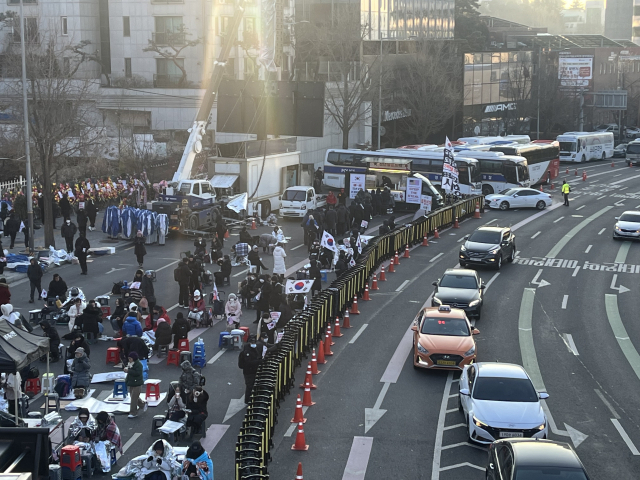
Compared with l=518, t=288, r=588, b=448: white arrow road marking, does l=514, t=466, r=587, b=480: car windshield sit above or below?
above

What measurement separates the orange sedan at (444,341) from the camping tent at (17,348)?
8.90m

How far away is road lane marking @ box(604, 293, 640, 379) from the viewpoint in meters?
22.9

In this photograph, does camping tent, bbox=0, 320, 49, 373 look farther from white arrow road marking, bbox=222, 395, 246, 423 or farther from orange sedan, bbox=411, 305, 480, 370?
orange sedan, bbox=411, 305, 480, 370

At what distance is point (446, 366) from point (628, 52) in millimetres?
98369

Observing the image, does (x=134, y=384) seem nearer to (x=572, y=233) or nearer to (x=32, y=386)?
(x=32, y=386)

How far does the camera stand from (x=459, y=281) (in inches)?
1074

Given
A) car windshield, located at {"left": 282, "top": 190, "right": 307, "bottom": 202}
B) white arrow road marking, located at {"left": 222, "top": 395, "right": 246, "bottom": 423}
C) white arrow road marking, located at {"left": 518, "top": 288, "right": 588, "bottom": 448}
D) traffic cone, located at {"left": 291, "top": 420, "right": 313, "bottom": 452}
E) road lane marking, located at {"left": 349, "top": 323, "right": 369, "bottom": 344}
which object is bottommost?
white arrow road marking, located at {"left": 518, "top": 288, "right": 588, "bottom": 448}

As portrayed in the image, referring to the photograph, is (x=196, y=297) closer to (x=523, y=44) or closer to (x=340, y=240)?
(x=340, y=240)

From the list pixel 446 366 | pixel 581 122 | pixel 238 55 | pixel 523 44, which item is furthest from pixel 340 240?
pixel 523 44

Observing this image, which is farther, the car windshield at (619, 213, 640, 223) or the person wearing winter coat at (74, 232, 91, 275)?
the car windshield at (619, 213, 640, 223)

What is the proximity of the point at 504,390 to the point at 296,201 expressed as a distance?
28018 mm

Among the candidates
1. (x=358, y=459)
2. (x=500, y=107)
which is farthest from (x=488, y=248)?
(x=500, y=107)

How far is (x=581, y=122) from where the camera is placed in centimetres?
9969

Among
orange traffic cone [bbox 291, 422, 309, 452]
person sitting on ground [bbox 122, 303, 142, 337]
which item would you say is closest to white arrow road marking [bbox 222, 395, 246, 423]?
orange traffic cone [bbox 291, 422, 309, 452]
